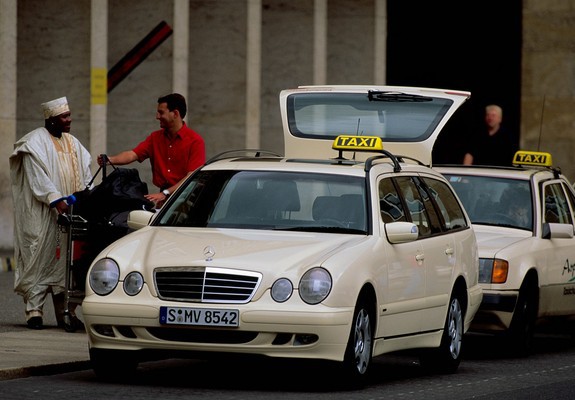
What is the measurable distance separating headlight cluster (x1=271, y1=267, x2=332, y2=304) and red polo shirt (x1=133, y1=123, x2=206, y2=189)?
4.22m

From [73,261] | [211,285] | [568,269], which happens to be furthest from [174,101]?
[211,285]

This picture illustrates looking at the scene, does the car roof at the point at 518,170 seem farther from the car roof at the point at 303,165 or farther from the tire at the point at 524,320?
the car roof at the point at 303,165

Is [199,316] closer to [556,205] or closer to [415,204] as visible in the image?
[415,204]

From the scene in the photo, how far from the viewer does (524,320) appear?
1415cm

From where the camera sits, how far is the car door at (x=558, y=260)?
14773 mm

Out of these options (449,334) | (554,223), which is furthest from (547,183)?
(449,334)

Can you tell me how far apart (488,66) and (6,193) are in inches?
485

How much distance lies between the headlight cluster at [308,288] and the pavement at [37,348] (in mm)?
1937

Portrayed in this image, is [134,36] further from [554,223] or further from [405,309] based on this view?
[405,309]

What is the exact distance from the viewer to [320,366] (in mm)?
10555

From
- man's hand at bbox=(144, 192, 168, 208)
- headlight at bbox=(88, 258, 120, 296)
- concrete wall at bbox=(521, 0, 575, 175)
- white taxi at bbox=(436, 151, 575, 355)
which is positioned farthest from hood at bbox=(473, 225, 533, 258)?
concrete wall at bbox=(521, 0, 575, 175)

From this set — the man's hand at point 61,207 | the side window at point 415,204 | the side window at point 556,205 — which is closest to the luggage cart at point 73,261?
the man's hand at point 61,207

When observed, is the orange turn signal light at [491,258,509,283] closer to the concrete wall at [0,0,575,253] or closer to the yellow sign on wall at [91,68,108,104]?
the concrete wall at [0,0,575,253]

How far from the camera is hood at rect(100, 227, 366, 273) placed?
10.5 meters
